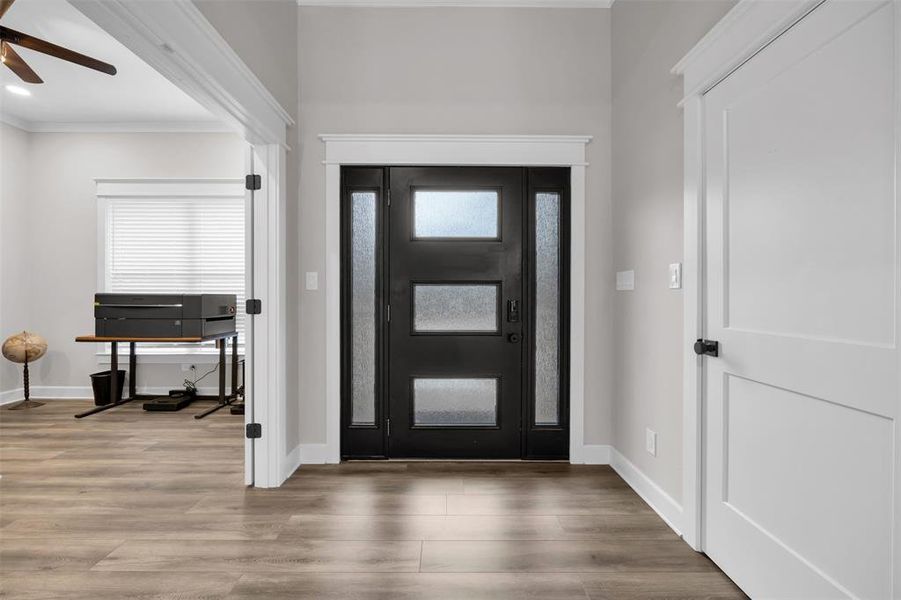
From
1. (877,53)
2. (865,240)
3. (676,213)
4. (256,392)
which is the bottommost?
(256,392)

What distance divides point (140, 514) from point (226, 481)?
1.58 ft

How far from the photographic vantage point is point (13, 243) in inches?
190

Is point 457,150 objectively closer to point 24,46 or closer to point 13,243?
point 24,46

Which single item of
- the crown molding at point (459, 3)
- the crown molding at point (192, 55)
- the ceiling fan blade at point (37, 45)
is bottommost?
the crown molding at point (192, 55)

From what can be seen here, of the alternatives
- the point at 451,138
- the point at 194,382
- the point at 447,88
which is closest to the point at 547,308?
the point at 451,138

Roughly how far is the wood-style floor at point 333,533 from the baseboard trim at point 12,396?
2.05 metres

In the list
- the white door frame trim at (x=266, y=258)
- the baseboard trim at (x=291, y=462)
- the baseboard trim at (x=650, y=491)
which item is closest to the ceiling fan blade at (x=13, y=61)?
the white door frame trim at (x=266, y=258)

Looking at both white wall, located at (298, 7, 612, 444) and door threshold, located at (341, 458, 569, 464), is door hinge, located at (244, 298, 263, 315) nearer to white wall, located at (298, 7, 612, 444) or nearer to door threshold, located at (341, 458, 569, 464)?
white wall, located at (298, 7, 612, 444)

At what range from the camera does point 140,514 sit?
2.38 meters

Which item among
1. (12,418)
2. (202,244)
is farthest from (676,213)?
(12,418)

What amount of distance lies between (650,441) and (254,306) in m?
2.25

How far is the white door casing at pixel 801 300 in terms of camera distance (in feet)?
4.09

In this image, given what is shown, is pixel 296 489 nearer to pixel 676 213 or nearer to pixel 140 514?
pixel 140 514

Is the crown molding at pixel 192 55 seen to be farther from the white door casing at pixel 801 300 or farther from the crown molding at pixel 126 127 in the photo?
the crown molding at pixel 126 127
